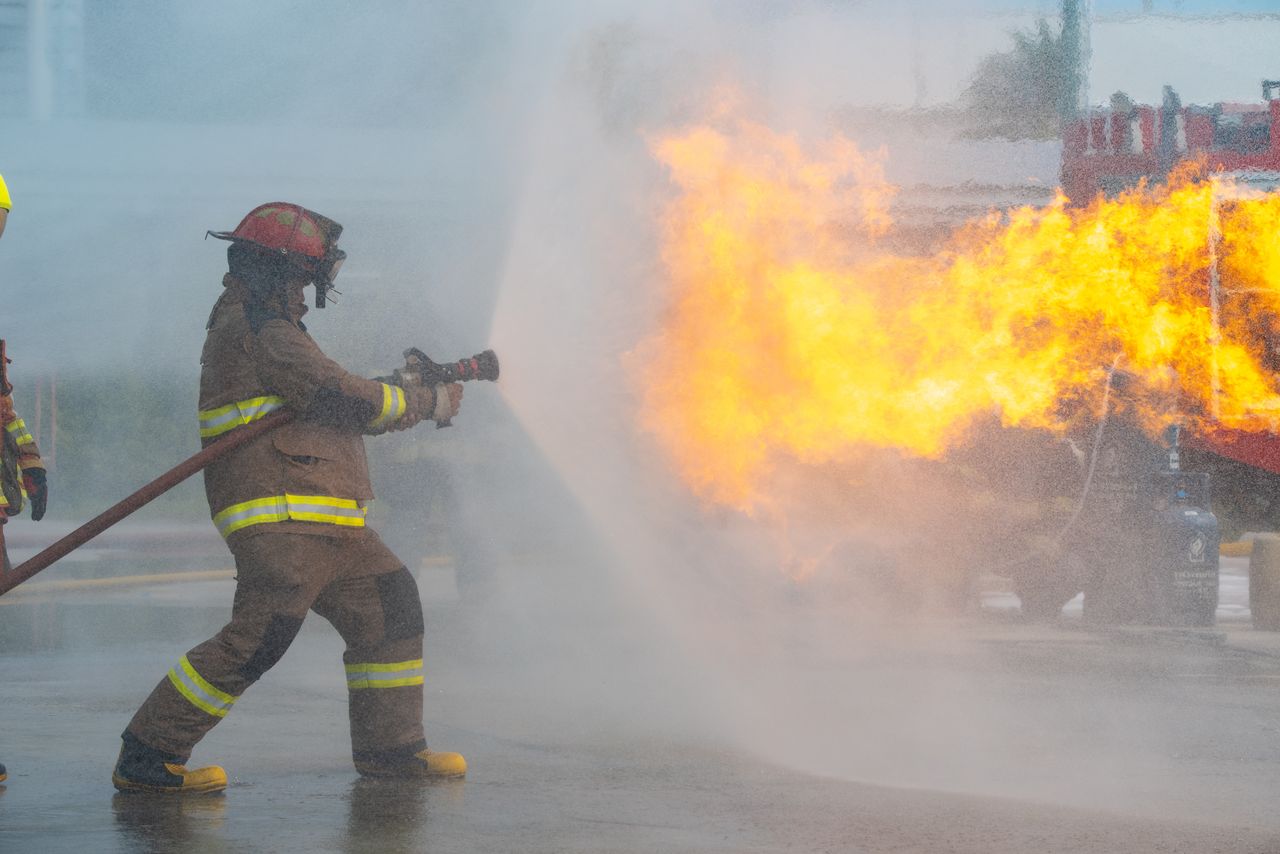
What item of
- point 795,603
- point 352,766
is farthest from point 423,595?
point 352,766

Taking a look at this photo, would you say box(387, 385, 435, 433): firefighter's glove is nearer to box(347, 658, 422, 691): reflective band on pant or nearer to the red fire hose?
the red fire hose

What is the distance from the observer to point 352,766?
5.49 meters

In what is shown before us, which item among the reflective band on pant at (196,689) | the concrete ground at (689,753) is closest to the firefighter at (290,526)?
the reflective band on pant at (196,689)

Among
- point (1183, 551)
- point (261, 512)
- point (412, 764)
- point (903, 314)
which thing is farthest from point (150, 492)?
point (1183, 551)

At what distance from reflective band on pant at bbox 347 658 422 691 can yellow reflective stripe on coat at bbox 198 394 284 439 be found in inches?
32.6

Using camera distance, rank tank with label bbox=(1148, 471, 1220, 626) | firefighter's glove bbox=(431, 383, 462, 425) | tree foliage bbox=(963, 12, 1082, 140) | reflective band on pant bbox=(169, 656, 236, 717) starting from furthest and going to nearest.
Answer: tree foliage bbox=(963, 12, 1082, 140) < tank with label bbox=(1148, 471, 1220, 626) < firefighter's glove bbox=(431, 383, 462, 425) < reflective band on pant bbox=(169, 656, 236, 717)

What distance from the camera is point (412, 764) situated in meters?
5.20

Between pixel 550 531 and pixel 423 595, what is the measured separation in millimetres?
2128

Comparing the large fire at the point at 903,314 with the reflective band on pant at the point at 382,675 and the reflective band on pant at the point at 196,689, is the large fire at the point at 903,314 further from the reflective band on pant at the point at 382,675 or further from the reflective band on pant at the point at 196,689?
the reflective band on pant at the point at 196,689

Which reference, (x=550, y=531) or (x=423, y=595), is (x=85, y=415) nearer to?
(x=423, y=595)

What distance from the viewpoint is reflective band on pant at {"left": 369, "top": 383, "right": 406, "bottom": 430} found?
512 centimetres

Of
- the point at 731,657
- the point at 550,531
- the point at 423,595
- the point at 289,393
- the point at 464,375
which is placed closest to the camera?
the point at 289,393

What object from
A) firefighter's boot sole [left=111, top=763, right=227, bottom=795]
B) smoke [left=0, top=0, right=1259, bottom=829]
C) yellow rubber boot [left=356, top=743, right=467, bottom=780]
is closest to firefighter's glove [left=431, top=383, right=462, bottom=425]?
yellow rubber boot [left=356, top=743, right=467, bottom=780]

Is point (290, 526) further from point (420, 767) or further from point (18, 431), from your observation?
point (18, 431)
